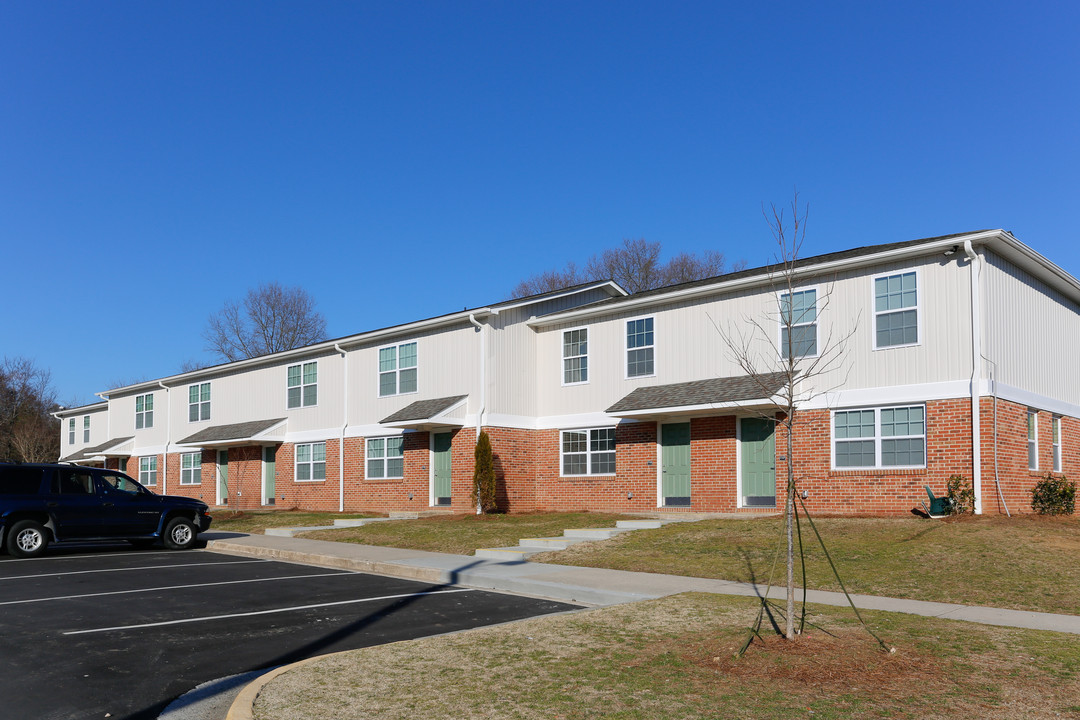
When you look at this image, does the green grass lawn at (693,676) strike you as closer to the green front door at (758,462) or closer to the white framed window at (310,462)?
the green front door at (758,462)

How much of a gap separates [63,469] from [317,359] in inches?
513

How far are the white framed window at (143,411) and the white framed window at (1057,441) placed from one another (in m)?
35.9

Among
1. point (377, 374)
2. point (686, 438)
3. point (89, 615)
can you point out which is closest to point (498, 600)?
point (89, 615)

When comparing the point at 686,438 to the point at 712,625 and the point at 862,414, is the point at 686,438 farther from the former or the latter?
the point at 712,625

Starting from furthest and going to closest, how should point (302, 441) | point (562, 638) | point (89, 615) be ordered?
point (302, 441) → point (89, 615) → point (562, 638)

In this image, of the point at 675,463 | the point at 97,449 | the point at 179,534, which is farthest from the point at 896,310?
the point at 97,449

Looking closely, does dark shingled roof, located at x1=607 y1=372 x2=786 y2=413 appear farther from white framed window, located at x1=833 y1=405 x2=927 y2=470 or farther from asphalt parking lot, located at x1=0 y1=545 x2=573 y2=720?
asphalt parking lot, located at x1=0 y1=545 x2=573 y2=720

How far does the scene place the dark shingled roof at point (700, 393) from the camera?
64.4 ft

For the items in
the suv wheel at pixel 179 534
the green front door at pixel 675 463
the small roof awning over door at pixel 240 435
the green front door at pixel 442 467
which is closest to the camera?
the suv wheel at pixel 179 534

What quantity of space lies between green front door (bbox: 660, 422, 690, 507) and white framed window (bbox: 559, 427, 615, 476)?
6.00 feet

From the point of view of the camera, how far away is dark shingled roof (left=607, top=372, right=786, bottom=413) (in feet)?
64.4

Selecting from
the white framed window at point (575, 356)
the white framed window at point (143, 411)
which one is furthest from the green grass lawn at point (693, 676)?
the white framed window at point (143, 411)

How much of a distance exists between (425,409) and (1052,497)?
1553 centimetres

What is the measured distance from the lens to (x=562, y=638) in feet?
29.6
